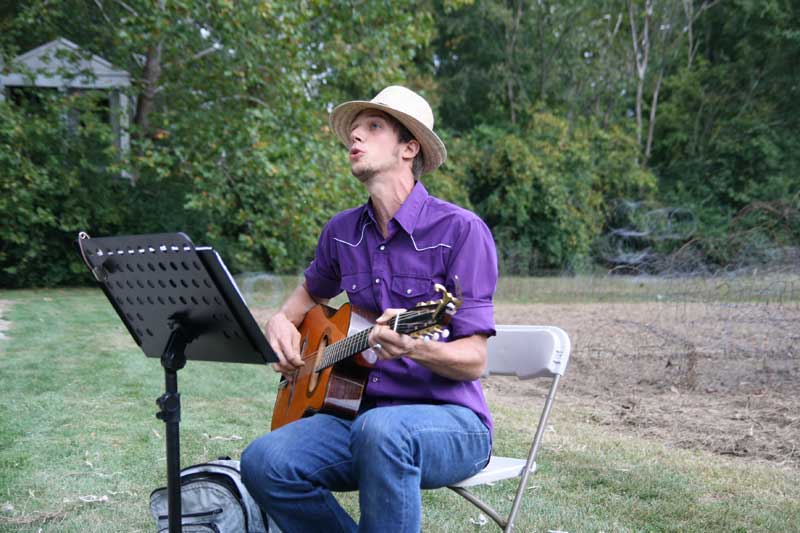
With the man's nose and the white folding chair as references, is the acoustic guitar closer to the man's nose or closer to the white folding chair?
the white folding chair

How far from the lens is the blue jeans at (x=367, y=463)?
7.67 ft

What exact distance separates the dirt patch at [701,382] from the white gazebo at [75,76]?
8917 millimetres

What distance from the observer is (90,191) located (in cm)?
1420

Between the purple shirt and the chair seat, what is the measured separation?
15cm

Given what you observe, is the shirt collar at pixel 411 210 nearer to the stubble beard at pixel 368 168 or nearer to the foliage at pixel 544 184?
the stubble beard at pixel 368 168

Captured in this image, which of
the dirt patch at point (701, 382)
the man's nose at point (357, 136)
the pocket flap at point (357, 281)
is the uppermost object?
the man's nose at point (357, 136)

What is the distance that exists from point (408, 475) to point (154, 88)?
41.4ft

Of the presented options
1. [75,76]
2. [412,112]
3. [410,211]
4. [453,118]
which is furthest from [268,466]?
[453,118]

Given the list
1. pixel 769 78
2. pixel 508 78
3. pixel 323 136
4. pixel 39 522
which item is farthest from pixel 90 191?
pixel 769 78

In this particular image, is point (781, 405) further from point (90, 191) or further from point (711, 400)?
point (90, 191)

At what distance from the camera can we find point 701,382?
6.56 metres

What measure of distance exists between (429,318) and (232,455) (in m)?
2.80

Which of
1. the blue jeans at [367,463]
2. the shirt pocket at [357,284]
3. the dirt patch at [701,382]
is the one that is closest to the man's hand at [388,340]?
the blue jeans at [367,463]

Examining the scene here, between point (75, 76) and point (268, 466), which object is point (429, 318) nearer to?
point (268, 466)
